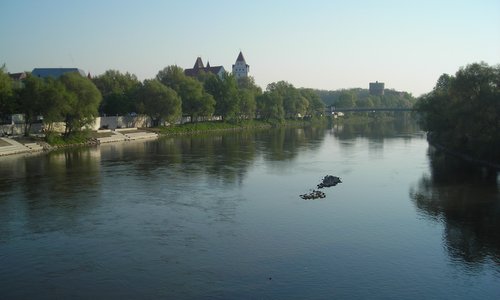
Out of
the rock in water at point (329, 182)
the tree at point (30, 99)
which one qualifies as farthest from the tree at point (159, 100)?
the rock in water at point (329, 182)

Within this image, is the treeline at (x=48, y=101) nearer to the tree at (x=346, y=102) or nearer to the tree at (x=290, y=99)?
the tree at (x=290, y=99)

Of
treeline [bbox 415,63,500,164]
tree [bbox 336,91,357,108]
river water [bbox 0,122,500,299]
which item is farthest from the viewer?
tree [bbox 336,91,357,108]

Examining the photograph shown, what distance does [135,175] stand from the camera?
3444 cm

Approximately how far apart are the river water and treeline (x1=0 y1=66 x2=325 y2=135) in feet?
53.6

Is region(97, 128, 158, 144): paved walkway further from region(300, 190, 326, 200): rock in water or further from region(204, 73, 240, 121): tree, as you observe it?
region(300, 190, 326, 200): rock in water

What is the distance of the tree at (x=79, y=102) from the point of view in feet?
180

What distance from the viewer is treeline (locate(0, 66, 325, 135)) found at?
51.3m

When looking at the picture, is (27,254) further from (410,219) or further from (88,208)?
(410,219)

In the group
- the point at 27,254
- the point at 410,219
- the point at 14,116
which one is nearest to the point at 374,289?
the point at 410,219

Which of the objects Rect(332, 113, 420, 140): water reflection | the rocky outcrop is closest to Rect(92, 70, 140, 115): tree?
Rect(332, 113, 420, 140): water reflection

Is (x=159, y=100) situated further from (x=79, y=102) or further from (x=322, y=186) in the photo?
(x=322, y=186)

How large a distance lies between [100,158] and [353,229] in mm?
30086

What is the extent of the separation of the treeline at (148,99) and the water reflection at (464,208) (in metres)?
39.0

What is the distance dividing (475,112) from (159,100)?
48131 millimetres
